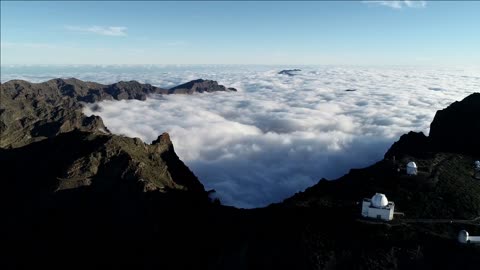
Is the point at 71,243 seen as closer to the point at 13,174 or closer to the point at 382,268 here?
the point at 13,174

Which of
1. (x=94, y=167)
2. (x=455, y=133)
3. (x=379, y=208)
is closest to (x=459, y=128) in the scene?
(x=455, y=133)

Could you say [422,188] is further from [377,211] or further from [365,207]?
[365,207]

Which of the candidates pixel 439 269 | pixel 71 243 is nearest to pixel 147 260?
pixel 71 243

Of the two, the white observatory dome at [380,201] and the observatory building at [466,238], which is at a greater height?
the white observatory dome at [380,201]

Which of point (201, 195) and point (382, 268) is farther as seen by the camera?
point (201, 195)

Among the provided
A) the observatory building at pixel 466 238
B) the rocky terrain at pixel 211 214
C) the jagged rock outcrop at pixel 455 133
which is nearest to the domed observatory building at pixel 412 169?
the rocky terrain at pixel 211 214

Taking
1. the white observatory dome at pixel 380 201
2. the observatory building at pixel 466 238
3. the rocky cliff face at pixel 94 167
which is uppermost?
the white observatory dome at pixel 380 201

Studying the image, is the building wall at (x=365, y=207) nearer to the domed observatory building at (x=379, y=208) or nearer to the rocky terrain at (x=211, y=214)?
the domed observatory building at (x=379, y=208)

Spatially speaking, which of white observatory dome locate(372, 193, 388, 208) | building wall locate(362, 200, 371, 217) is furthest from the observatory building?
building wall locate(362, 200, 371, 217)
